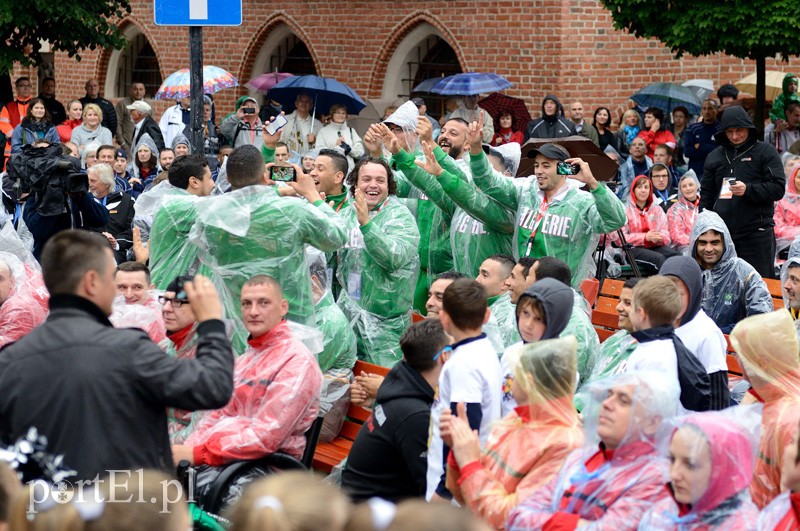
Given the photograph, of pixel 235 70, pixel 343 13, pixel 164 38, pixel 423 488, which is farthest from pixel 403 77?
pixel 423 488

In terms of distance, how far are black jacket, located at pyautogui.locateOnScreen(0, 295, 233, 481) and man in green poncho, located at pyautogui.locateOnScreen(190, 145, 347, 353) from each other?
240 centimetres

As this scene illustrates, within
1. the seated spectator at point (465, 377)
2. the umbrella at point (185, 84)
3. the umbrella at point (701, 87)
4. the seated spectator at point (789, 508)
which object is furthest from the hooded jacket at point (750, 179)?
the umbrella at point (185, 84)

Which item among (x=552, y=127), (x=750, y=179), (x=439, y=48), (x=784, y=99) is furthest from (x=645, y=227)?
(x=439, y=48)

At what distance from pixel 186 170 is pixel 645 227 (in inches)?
214

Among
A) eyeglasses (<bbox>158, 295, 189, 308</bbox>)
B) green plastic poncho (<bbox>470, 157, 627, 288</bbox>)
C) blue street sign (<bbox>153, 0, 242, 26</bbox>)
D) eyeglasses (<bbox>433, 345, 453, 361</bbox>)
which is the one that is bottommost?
eyeglasses (<bbox>433, 345, 453, 361</bbox>)

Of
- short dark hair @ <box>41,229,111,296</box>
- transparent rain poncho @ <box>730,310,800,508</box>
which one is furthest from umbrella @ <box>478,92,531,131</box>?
short dark hair @ <box>41,229,111,296</box>

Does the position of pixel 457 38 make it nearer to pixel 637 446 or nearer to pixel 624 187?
pixel 624 187

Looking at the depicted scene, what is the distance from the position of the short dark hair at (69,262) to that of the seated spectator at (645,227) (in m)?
8.08

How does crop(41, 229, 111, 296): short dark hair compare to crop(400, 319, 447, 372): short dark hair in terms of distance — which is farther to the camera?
crop(400, 319, 447, 372): short dark hair

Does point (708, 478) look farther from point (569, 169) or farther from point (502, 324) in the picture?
point (569, 169)

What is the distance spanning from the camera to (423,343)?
5180mm

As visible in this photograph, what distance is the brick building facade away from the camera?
1739 centimetres

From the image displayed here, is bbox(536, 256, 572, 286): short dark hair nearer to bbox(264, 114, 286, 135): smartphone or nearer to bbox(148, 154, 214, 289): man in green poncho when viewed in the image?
bbox(148, 154, 214, 289): man in green poncho

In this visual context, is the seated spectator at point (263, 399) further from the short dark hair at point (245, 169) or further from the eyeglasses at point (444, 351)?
the short dark hair at point (245, 169)
